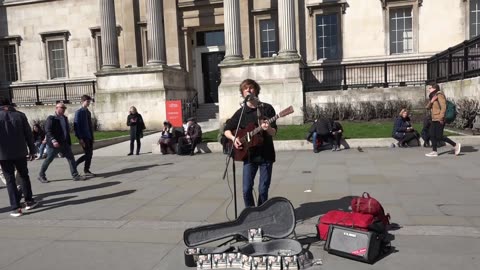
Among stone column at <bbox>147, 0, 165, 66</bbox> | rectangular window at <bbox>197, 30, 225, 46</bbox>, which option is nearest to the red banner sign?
stone column at <bbox>147, 0, 165, 66</bbox>

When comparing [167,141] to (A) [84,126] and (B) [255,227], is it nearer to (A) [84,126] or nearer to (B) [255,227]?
(A) [84,126]

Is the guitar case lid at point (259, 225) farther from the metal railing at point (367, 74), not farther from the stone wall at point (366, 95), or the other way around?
the metal railing at point (367, 74)

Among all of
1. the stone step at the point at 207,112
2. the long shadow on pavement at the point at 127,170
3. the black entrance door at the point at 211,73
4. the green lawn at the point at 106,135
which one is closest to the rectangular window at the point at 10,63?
the green lawn at the point at 106,135

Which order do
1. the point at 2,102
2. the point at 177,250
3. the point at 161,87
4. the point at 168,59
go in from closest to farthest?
the point at 177,250
the point at 2,102
the point at 161,87
the point at 168,59

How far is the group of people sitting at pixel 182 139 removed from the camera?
13930 millimetres

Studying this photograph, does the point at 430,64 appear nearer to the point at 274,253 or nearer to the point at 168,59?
the point at 168,59

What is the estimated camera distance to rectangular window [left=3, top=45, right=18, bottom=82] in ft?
90.9

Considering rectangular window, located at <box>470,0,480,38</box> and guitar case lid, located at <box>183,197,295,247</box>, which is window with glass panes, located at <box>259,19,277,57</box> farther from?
guitar case lid, located at <box>183,197,295,247</box>

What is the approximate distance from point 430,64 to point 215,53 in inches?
436

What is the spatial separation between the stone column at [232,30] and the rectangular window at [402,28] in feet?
26.8

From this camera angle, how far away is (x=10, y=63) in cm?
2791

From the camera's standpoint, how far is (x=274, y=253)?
4.56m

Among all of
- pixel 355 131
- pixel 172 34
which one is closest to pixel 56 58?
pixel 172 34

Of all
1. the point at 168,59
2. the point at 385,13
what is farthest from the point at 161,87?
the point at 385,13
